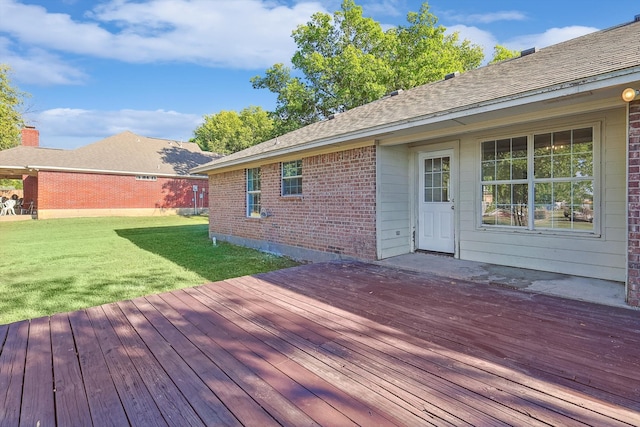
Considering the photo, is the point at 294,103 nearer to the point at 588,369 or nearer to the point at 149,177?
the point at 149,177

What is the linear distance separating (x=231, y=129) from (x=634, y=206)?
147ft

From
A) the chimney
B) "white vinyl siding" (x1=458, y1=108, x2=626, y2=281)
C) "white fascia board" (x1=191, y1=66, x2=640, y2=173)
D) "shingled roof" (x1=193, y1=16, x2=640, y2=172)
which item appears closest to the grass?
"white fascia board" (x1=191, y1=66, x2=640, y2=173)

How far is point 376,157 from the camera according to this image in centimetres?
600

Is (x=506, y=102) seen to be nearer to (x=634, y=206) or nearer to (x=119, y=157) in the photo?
(x=634, y=206)

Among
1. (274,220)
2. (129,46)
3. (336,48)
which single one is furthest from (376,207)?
(336,48)

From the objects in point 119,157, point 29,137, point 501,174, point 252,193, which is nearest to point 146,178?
point 119,157

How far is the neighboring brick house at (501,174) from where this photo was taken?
3.90m

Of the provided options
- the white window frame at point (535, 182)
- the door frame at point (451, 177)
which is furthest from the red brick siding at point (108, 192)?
the white window frame at point (535, 182)

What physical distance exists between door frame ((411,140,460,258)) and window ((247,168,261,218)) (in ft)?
15.1

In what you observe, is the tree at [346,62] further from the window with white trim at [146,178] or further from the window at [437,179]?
the window at [437,179]

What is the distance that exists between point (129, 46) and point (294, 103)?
10294mm

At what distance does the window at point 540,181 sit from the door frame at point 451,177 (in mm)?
449

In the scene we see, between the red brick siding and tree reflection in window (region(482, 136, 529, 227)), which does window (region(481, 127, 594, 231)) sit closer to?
tree reflection in window (region(482, 136, 529, 227))

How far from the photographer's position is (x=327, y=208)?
275 inches
